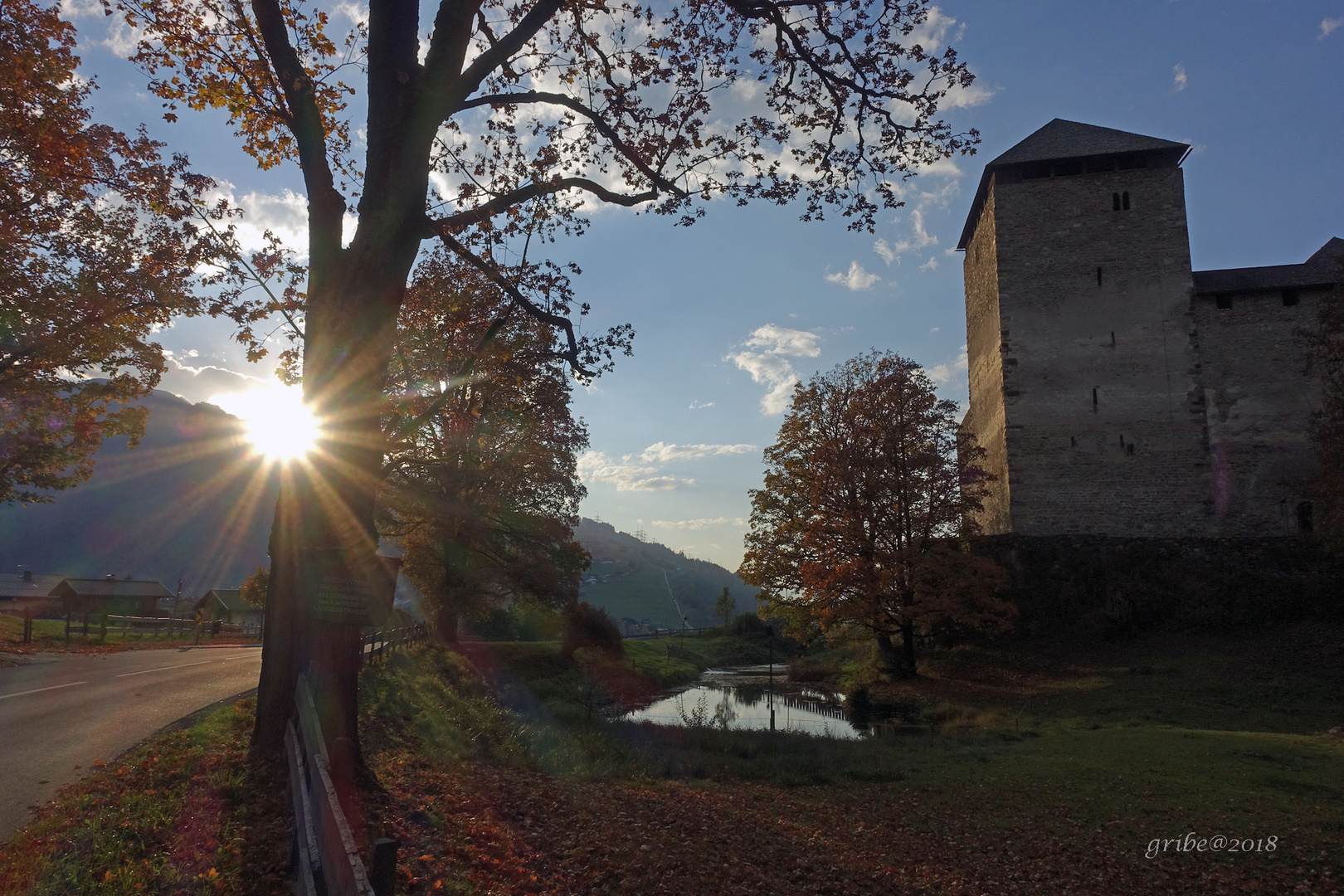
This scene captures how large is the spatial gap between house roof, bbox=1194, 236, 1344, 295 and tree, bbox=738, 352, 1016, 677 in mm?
12852

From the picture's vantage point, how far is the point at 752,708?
26297mm

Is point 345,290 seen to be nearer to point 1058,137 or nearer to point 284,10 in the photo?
point 284,10

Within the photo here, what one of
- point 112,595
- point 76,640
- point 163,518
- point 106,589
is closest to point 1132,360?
point 76,640

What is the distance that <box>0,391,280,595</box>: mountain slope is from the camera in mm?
137875

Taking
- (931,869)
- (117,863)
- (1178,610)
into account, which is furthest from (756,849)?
(1178,610)

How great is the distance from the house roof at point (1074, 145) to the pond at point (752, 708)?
2262cm

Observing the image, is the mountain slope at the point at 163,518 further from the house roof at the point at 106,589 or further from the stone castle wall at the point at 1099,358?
the stone castle wall at the point at 1099,358

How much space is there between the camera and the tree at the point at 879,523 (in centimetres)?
2367

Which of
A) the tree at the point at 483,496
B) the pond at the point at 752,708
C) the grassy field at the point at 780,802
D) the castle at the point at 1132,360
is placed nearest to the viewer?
the grassy field at the point at 780,802

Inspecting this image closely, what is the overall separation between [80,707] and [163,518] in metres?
167

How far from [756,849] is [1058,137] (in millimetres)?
33292

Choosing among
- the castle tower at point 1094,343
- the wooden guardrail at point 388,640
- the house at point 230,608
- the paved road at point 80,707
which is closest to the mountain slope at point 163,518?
the house at point 230,608

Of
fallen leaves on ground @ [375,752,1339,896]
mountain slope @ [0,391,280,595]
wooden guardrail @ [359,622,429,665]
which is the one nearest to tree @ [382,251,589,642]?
wooden guardrail @ [359,622,429,665]

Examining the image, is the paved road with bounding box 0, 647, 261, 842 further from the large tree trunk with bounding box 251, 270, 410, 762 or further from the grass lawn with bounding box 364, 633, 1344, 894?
the grass lawn with bounding box 364, 633, 1344, 894
